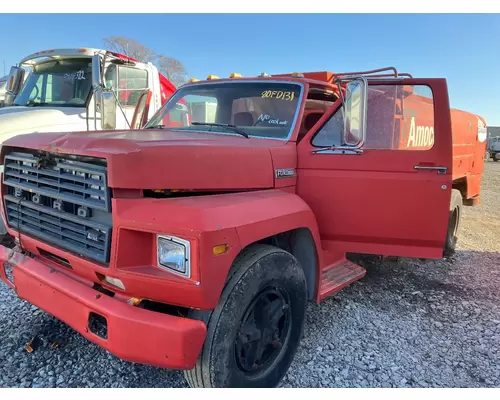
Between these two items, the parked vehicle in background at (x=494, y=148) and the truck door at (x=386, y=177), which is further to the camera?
the parked vehicle in background at (x=494, y=148)

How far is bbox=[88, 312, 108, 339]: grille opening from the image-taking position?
7.61ft

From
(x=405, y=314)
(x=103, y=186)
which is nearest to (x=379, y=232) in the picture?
(x=405, y=314)

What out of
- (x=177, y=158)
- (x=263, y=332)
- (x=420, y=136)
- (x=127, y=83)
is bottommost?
(x=263, y=332)

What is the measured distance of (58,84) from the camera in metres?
6.68

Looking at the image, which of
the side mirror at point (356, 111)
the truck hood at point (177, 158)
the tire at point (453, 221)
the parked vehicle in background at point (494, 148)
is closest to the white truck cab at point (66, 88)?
the truck hood at point (177, 158)

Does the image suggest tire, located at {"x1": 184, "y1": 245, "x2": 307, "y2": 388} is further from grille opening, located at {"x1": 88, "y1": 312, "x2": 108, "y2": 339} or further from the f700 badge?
the f700 badge

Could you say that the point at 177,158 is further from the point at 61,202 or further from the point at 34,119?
the point at 34,119

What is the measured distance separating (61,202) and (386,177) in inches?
94.3

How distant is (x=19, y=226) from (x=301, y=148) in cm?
223

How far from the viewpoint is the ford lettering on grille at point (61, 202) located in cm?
235

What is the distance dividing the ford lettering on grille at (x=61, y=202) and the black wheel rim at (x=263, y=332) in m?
0.94

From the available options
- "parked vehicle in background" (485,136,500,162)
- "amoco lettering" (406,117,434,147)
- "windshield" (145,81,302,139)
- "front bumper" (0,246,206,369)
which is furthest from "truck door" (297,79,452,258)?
"parked vehicle in background" (485,136,500,162)

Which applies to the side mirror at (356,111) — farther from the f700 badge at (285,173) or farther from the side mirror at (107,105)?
the side mirror at (107,105)

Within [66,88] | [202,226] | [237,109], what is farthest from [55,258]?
[66,88]
